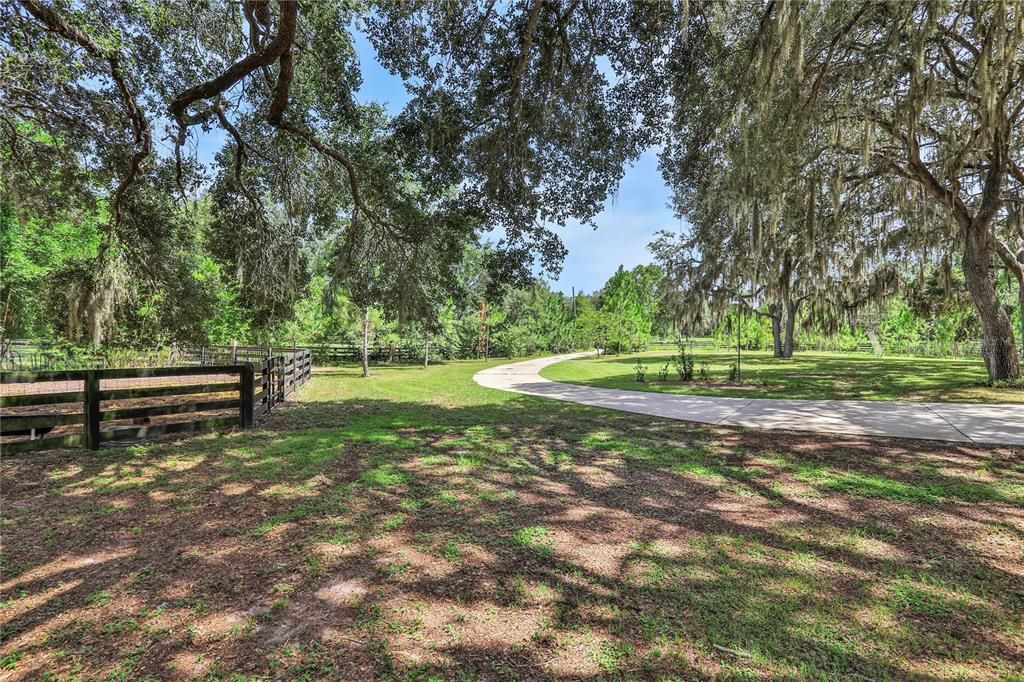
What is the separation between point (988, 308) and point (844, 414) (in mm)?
6767

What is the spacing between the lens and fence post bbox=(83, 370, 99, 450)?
5715mm

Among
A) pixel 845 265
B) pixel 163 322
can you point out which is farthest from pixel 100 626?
pixel 845 265

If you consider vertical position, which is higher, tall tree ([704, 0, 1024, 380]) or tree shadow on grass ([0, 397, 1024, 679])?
tall tree ([704, 0, 1024, 380])

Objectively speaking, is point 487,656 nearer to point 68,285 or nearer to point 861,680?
point 861,680

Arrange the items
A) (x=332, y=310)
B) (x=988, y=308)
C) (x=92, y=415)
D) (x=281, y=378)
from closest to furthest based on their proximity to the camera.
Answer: (x=92, y=415)
(x=332, y=310)
(x=281, y=378)
(x=988, y=308)

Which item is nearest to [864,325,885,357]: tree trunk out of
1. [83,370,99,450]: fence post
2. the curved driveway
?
the curved driveway

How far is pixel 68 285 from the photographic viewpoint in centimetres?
961

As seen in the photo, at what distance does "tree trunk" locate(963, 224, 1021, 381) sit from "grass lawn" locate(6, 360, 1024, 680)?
814 centimetres

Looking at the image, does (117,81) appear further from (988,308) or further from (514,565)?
(988,308)

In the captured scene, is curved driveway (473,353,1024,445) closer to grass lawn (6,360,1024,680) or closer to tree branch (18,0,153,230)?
grass lawn (6,360,1024,680)

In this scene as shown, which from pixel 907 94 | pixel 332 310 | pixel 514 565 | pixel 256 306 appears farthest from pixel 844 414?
pixel 256 306

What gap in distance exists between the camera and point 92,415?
580cm

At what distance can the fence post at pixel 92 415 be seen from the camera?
225 inches

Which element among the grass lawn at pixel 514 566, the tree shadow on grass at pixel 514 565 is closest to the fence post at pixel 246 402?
the tree shadow on grass at pixel 514 565
